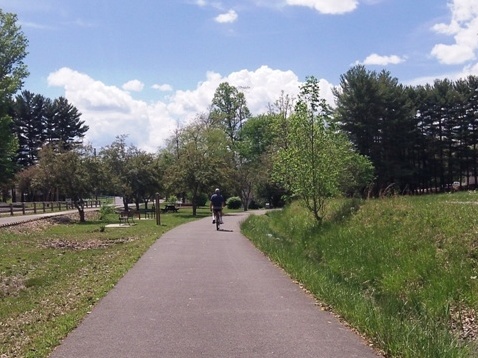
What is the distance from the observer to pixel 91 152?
159 ft

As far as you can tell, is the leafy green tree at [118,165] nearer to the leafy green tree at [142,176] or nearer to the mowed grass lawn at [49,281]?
the leafy green tree at [142,176]

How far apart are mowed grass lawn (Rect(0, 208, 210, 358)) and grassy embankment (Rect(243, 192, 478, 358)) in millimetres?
3890

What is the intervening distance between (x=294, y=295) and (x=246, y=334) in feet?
9.18

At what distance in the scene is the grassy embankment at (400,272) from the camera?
6820 mm

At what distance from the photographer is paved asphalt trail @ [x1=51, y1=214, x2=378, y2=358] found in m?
6.50

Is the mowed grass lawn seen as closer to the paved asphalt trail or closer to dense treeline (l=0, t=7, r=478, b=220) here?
the paved asphalt trail

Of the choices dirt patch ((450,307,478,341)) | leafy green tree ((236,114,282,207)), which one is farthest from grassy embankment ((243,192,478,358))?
leafy green tree ((236,114,282,207))

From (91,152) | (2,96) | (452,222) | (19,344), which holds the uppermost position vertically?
(2,96)

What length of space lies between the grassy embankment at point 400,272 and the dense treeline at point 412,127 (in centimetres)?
4364

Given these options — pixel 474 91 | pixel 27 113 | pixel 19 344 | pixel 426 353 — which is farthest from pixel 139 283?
pixel 27 113

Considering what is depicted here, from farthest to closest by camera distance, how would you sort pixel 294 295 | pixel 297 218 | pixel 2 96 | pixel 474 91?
pixel 474 91 → pixel 2 96 → pixel 297 218 → pixel 294 295

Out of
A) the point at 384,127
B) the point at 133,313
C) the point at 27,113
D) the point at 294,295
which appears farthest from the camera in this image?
the point at 27,113

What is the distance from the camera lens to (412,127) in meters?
67.9

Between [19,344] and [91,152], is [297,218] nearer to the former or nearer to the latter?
[19,344]
